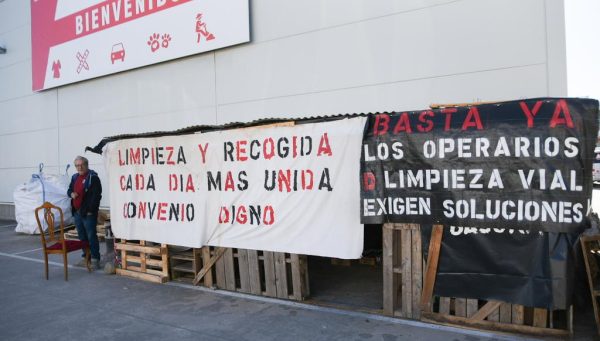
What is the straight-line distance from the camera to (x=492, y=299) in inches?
170

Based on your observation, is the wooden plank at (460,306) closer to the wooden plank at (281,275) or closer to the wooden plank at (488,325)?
the wooden plank at (488,325)

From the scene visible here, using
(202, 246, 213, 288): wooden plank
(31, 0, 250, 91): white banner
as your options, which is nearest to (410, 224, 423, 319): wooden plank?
(202, 246, 213, 288): wooden plank

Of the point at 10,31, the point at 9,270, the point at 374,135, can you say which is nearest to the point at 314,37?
the point at 374,135

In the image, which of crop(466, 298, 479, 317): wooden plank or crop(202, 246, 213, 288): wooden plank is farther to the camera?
crop(202, 246, 213, 288): wooden plank

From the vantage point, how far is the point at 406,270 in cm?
483

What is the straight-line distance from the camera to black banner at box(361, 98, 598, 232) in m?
3.93

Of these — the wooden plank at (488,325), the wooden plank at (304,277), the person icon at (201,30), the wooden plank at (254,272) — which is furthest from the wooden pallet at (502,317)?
the person icon at (201,30)

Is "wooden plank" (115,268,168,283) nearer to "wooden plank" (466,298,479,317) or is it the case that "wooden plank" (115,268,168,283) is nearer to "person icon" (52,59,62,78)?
"wooden plank" (466,298,479,317)

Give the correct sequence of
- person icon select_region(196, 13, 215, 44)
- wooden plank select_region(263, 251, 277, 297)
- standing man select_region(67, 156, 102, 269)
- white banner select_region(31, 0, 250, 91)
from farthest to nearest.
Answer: person icon select_region(196, 13, 215, 44), white banner select_region(31, 0, 250, 91), standing man select_region(67, 156, 102, 269), wooden plank select_region(263, 251, 277, 297)

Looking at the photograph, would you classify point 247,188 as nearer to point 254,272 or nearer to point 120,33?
point 254,272

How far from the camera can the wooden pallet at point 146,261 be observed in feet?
22.2

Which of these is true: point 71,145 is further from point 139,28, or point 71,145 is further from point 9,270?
point 9,270

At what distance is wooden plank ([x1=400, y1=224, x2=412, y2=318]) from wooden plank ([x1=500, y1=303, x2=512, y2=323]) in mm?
933

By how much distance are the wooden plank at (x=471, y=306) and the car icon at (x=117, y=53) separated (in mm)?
10784
